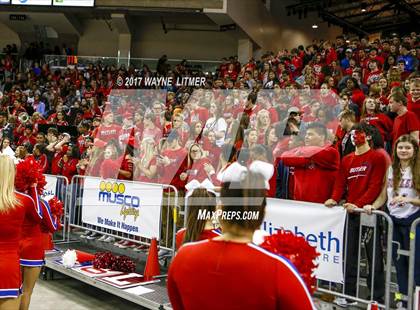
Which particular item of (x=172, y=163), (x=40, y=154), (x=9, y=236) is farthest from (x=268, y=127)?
(x=40, y=154)

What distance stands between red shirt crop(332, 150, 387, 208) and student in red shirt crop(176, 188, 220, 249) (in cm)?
210

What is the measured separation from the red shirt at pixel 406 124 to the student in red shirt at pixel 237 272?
4017 millimetres

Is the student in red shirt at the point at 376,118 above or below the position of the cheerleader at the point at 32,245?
above

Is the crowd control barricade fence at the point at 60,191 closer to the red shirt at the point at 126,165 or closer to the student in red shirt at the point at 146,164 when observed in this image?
the red shirt at the point at 126,165

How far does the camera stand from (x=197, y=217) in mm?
2254

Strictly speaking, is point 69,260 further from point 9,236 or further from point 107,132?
point 107,132

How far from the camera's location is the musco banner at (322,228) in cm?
419

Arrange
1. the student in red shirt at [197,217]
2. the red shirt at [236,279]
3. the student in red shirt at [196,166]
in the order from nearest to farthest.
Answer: the red shirt at [236,279] → the student in red shirt at [197,217] → the student in red shirt at [196,166]

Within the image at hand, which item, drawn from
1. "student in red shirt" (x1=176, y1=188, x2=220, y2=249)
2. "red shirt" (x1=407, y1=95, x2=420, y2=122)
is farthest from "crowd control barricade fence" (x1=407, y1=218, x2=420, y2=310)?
"red shirt" (x1=407, y1=95, x2=420, y2=122)

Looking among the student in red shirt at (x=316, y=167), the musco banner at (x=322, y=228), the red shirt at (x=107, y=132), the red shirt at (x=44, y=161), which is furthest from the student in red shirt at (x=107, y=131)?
the musco banner at (x=322, y=228)

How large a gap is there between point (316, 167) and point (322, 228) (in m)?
0.69

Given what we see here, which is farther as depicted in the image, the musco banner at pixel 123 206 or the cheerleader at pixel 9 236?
the musco banner at pixel 123 206

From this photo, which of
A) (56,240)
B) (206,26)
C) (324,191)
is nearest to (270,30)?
(206,26)

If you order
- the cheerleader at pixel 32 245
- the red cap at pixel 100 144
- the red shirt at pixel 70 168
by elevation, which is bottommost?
the cheerleader at pixel 32 245
